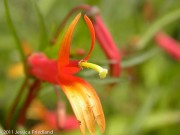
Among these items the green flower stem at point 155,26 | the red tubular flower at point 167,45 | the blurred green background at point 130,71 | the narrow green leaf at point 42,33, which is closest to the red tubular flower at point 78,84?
the narrow green leaf at point 42,33

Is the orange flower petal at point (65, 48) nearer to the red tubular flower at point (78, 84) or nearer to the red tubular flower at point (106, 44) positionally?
the red tubular flower at point (78, 84)

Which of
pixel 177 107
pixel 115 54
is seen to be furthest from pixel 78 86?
Result: pixel 177 107

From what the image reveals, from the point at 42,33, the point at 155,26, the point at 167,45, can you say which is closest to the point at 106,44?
the point at 42,33

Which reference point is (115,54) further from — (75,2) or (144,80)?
(75,2)

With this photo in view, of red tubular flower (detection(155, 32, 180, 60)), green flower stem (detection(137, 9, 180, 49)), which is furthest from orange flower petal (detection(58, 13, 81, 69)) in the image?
red tubular flower (detection(155, 32, 180, 60))

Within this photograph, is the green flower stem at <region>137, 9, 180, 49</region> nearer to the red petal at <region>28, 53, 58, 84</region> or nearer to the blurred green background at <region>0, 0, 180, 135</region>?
the blurred green background at <region>0, 0, 180, 135</region>

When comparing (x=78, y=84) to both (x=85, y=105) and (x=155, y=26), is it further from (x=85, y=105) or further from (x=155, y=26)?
(x=155, y=26)

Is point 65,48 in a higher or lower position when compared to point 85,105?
higher
